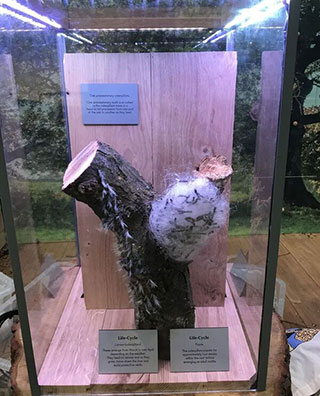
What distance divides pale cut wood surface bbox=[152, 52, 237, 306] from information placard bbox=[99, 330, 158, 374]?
1.19 ft

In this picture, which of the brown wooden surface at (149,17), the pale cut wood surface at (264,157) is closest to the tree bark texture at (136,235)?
the pale cut wood surface at (264,157)

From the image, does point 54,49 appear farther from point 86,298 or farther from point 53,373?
point 53,373

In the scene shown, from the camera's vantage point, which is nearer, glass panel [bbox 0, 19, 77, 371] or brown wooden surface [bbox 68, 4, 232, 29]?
glass panel [bbox 0, 19, 77, 371]

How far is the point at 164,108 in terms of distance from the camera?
36.3 inches

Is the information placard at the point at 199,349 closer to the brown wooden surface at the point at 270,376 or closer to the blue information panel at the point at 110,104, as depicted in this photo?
the brown wooden surface at the point at 270,376

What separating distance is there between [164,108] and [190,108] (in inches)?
2.6

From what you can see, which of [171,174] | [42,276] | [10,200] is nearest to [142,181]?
[171,174]

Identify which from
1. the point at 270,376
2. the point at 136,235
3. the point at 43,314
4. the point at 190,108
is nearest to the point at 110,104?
the point at 190,108

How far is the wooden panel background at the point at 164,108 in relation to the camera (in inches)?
34.9

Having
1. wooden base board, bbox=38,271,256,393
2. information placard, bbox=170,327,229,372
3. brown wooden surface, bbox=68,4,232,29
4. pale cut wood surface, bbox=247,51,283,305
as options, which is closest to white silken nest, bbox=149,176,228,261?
pale cut wood surface, bbox=247,51,283,305

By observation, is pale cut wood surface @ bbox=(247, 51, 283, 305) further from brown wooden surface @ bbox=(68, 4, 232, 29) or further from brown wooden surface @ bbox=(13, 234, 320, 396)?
brown wooden surface @ bbox=(68, 4, 232, 29)

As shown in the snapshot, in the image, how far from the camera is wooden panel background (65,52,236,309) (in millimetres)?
888

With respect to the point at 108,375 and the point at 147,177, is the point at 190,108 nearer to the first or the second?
the point at 147,177

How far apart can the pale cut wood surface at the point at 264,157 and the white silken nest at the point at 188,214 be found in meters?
0.10
